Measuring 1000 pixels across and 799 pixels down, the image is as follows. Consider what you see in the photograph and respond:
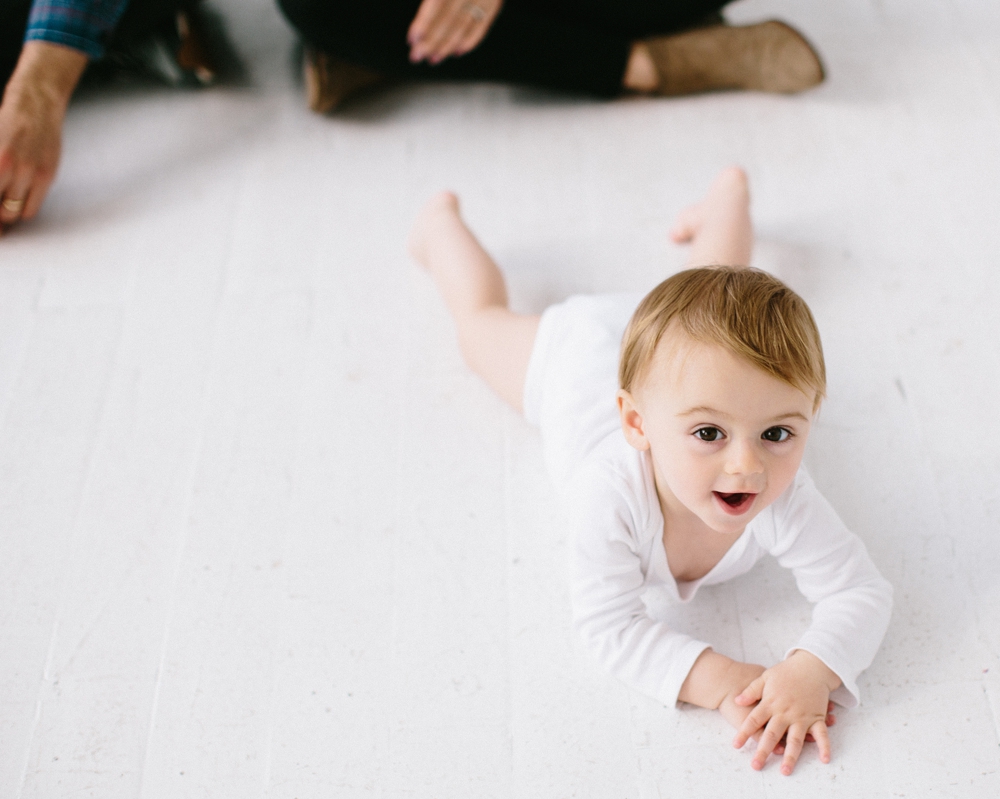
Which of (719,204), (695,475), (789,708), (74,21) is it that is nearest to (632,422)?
(695,475)

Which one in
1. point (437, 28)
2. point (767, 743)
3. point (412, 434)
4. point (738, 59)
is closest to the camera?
point (767, 743)

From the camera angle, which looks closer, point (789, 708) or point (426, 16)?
point (789, 708)

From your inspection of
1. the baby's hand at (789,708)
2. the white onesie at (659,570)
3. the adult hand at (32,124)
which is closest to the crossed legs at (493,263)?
the white onesie at (659,570)

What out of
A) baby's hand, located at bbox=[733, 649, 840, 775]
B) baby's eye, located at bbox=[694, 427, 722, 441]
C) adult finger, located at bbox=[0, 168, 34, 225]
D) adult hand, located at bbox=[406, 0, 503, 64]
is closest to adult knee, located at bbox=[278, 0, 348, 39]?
adult hand, located at bbox=[406, 0, 503, 64]

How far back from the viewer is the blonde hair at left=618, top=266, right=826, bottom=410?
0.71 m

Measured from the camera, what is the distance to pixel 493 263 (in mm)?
1208

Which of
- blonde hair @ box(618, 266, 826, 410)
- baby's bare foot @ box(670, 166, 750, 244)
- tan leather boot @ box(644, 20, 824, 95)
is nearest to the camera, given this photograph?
blonde hair @ box(618, 266, 826, 410)

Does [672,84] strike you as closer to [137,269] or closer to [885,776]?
[137,269]

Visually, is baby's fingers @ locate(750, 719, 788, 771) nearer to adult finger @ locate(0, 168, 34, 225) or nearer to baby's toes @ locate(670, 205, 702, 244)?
baby's toes @ locate(670, 205, 702, 244)

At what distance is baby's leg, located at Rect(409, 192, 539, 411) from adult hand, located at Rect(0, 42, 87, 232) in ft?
1.81

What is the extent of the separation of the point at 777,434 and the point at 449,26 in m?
0.90

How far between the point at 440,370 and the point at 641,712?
1.64ft

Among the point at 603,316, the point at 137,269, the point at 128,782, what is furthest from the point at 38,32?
the point at 128,782

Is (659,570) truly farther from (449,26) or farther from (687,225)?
(449,26)
